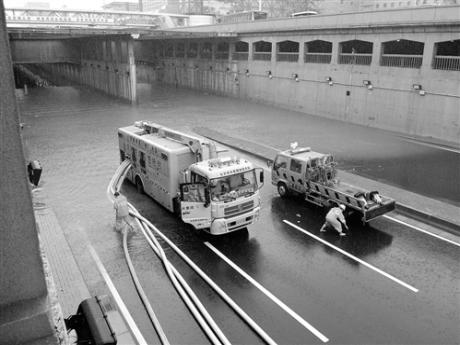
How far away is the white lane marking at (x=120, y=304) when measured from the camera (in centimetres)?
869

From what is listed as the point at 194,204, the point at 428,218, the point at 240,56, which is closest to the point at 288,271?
the point at 194,204

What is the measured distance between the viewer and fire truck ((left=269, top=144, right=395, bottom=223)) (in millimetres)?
14070

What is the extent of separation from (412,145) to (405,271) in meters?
16.6

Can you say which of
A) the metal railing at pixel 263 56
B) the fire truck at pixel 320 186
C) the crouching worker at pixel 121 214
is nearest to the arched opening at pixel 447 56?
the fire truck at pixel 320 186

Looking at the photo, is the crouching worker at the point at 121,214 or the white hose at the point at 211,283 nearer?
the white hose at the point at 211,283

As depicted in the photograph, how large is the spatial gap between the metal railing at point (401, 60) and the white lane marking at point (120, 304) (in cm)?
2545

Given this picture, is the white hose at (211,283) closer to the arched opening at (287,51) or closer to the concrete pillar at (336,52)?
the concrete pillar at (336,52)

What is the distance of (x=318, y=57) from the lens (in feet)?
118

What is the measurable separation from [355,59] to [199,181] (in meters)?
24.3

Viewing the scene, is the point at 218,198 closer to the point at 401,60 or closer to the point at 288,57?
the point at 401,60

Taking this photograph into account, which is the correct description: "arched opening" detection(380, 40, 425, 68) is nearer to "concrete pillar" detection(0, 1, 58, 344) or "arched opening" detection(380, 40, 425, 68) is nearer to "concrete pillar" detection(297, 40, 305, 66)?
"concrete pillar" detection(297, 40, 305, 66)

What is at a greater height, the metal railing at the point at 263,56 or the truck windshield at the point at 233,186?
the metal railing at the point at 263,56

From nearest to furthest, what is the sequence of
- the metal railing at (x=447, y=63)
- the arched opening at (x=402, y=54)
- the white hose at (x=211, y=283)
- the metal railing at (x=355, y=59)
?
the white hose at (x=211, y=283), the metal railing at (x=447, y=63), the arched opening at (x=402, y=54), the metal railing at (x=355, y=59)

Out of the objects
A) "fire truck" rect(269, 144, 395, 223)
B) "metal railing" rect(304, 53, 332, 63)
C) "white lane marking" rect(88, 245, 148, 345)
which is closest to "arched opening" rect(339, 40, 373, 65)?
"metal railing" rect(304, 53, 332, 63)
